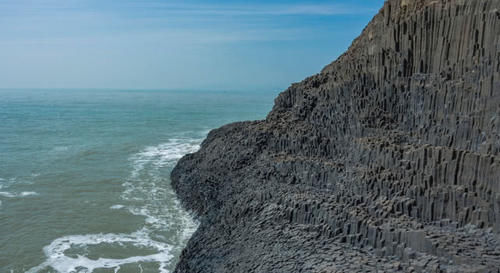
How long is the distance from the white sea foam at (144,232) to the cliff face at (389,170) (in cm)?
187

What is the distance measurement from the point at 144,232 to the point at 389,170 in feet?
47.6

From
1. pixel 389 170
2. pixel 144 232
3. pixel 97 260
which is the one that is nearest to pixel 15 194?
pixel 144 232

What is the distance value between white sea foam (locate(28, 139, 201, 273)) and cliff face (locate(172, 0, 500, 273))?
1872mm

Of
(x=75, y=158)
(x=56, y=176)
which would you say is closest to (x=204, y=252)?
(x=56, y=176)

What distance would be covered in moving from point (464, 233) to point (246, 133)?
17.1m

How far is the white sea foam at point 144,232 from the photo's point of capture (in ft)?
60.5

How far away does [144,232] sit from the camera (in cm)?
2188

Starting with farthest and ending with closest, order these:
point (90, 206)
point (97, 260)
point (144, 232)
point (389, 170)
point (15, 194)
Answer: point (15, 194) < point (90, 206) < point (144, 232) < point (97, 260) < point (389, 170)

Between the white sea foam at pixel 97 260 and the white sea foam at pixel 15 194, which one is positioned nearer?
the white sea foam at pixel 97 260

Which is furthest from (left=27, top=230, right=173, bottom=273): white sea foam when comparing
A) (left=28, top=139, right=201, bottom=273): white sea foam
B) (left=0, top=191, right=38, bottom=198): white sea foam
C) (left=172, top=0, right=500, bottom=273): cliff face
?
(left=0, top=191, right=38, bottom=198): white sea foam

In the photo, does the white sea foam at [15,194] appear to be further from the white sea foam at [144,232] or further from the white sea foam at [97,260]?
the white sea foam at [97,260]

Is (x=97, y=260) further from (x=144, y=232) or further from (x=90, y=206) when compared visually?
(x=90, y=206)

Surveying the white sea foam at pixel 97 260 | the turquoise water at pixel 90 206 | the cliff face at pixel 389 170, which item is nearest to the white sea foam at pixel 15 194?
the turquoise water at pixel 90 206

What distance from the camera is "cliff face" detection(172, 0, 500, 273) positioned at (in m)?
12.9
